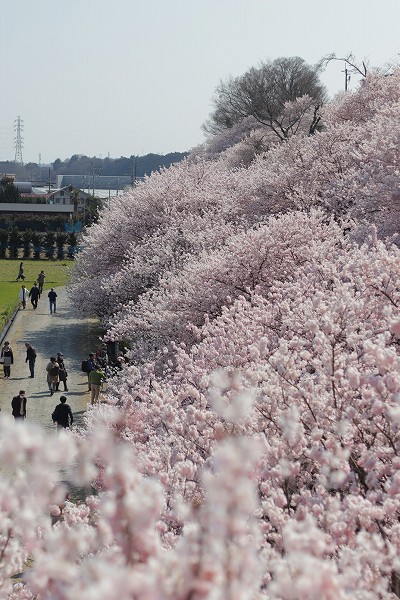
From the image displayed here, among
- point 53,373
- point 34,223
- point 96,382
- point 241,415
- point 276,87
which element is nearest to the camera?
point 241,415

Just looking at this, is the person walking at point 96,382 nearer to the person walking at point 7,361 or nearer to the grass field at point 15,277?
the person walking at point 7,361

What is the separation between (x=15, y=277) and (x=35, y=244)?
13.3 metres

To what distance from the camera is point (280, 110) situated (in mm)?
64250

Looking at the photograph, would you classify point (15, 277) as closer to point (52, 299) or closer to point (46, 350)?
point (52, 299)

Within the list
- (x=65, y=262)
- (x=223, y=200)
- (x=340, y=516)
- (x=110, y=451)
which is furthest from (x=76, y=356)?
(x=65, y=262)

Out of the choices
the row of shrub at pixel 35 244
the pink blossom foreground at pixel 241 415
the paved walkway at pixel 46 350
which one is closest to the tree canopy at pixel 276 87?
the row of shrub at pixel 35 244

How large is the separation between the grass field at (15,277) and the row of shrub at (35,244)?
1.78 m

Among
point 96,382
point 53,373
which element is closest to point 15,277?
point 53,373

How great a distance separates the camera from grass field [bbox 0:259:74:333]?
41.9 meters

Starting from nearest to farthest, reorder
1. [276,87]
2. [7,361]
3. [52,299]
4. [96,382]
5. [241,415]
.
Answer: [241,415] → [96,382] → [7,361] → [52,299] → [276,87]

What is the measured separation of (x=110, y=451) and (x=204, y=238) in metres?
22.0

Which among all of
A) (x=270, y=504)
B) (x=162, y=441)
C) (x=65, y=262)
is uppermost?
(x=270, y=504)

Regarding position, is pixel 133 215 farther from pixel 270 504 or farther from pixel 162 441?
pixel 270 504

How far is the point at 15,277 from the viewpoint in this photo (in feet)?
183
